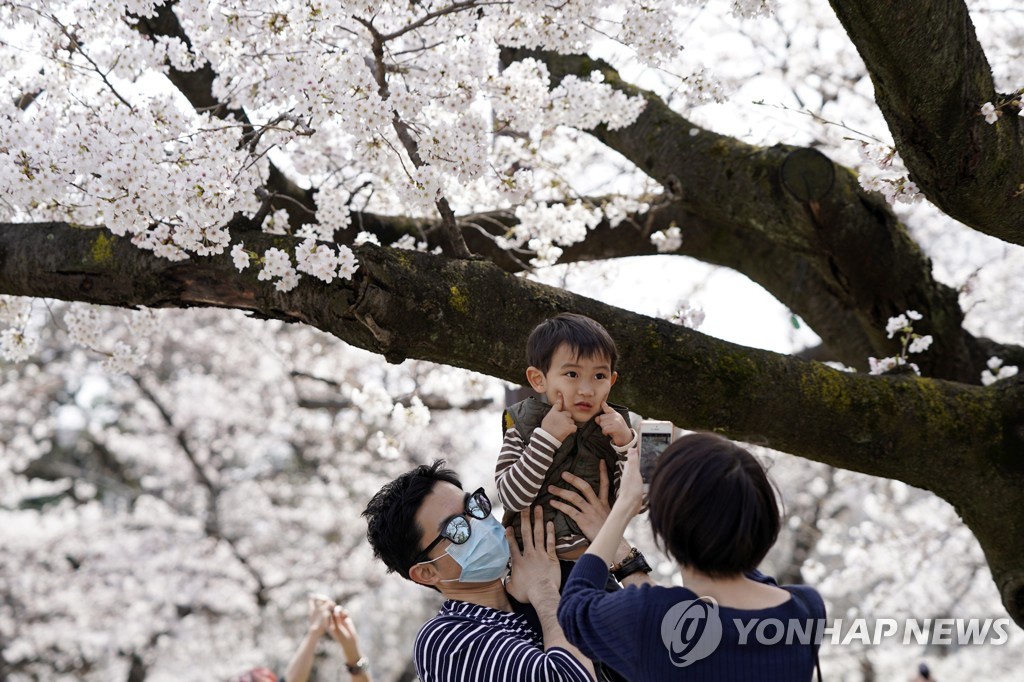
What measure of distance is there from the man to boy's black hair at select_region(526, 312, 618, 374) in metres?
0.39

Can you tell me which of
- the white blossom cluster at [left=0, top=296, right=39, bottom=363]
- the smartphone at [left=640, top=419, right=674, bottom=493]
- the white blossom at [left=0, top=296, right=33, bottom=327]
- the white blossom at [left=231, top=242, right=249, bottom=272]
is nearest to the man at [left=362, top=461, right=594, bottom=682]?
the smartphone at [left=640, top=419, right=674, bottom=493]

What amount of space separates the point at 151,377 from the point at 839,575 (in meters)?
9.23

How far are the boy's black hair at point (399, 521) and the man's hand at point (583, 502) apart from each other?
1.14ft

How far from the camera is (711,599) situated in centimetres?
171

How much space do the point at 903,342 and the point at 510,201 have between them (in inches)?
71.5

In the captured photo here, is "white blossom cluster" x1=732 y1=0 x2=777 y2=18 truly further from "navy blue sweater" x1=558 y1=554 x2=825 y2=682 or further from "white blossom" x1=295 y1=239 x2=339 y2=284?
"navy blue sweater" x1=558 y1=554 x2=825 y2=682

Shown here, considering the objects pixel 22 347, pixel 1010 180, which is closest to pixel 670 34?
pixel 1010 180

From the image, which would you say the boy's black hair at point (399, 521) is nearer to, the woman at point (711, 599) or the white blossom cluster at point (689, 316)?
the woman at point (711, 599)

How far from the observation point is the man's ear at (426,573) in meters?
2.33

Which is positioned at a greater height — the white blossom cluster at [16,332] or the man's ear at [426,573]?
the white blossom cluster at [16,332]

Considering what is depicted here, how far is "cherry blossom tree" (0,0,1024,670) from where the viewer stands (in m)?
2.94

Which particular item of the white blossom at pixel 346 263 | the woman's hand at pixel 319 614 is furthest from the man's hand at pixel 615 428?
the woman's hand at pixel 319 614

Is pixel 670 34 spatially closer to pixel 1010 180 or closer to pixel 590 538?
pixel 1010 180

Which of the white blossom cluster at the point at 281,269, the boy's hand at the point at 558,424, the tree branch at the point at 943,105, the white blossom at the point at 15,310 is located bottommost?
the boy's hand at the point at 558,424
